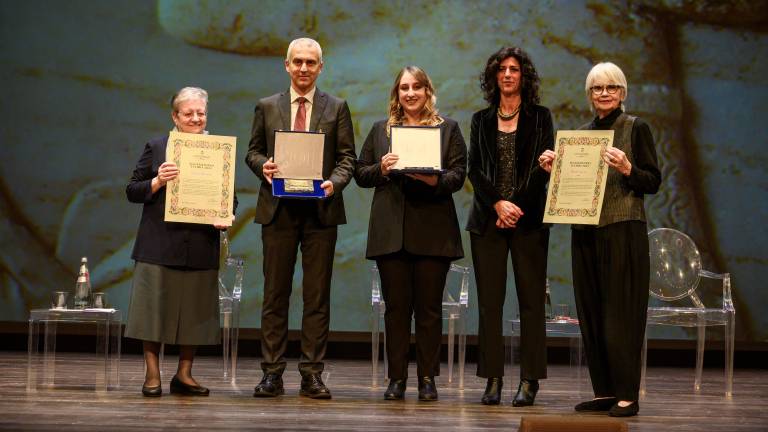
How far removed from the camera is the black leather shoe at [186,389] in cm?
445

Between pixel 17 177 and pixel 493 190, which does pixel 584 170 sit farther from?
pixel 17 177

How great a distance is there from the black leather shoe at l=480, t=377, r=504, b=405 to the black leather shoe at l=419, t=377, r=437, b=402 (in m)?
0.23

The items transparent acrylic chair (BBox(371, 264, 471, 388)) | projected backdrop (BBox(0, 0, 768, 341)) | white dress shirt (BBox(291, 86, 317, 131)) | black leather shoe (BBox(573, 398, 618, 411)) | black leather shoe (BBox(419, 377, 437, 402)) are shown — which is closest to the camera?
black leather shoe (BBox(573, 398, 618, 411))

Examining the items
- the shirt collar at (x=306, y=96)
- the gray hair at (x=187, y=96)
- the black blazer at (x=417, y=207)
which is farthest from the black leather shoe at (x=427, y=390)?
the gray hair at (x=187, y=96)

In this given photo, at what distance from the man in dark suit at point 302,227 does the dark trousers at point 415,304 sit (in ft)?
1.01

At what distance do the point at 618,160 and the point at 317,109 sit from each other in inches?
55.3

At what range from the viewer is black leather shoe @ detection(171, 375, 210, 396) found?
14.6 feet

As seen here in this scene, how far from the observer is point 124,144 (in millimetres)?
7016

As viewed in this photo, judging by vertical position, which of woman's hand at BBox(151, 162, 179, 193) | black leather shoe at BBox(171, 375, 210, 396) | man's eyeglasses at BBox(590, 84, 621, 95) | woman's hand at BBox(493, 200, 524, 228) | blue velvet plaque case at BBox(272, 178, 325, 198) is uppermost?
man's eyeglasses at BBox(590, 84, 621, 95)

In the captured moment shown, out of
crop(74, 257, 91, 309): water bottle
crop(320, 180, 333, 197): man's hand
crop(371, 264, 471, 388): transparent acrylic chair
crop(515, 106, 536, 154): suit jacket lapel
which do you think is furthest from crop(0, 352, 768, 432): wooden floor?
crop(515, 106, 536, 154): suit jacket lapel

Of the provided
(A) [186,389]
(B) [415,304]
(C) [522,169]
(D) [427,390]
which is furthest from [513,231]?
(A) [186,389]

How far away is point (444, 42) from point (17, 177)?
3299 millimetres

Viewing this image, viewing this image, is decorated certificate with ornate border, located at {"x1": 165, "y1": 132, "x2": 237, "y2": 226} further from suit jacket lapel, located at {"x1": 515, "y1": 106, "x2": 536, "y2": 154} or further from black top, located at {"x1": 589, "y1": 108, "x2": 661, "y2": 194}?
black top, located at {"x1": 589, "y1": 108, "x2": 661, "y2": 194}

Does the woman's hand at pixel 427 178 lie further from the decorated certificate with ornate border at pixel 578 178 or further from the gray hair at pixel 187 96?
the gray hair at pixel 187 96
